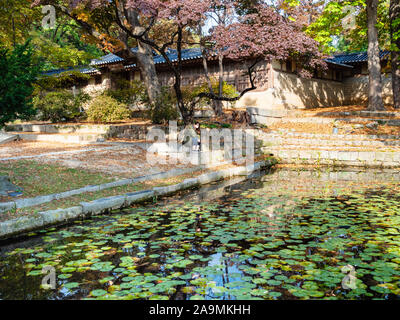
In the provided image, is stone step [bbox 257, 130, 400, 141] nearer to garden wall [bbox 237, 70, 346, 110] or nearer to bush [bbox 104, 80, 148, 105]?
garden wall [bbox 237, 70, 346, 110]

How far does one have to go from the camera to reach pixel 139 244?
4.63m

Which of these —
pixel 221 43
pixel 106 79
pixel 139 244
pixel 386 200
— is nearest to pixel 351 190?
pixel 386 200

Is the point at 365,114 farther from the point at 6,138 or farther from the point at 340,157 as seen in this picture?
the point at 6,138

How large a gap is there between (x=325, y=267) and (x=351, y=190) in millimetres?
4954

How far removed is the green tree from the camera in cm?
595

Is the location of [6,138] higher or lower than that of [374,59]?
lower

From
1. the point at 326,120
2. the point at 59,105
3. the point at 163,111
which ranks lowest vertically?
the point at 326,120

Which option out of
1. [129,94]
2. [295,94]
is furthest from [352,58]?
[129,94]

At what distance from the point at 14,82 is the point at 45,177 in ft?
8.03

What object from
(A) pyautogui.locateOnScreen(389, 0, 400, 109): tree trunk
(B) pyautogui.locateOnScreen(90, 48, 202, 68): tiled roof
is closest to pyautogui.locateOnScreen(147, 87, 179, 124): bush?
(B) pyautogui.locateOnScreen(90, 48, 202, 68): tiled roof

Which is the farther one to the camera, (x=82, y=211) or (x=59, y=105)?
(x=59, y=105)

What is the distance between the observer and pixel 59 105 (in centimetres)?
1892
